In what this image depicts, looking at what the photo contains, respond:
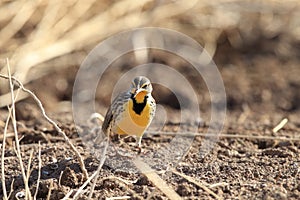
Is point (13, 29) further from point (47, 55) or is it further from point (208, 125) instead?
point (208, 125)

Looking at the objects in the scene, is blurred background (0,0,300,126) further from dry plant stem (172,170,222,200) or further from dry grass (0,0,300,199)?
dry plant stem (172,170,222,200)

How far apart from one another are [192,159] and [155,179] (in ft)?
2.67

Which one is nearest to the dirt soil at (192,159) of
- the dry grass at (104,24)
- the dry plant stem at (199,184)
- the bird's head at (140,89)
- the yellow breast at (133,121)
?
the dry plant stem at (199,184)

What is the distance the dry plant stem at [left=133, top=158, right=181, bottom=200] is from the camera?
14.2 ft

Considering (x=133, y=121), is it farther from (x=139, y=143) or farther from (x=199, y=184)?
(x=199, y=184)

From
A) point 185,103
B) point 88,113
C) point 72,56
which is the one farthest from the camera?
point 72,56

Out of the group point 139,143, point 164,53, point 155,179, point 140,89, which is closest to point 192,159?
point 139,143

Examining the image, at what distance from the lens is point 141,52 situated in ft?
34.4

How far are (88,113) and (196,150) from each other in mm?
2754

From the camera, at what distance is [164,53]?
35.6 feet

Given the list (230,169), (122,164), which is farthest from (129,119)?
(230,169)

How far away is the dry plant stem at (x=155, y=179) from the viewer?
4.34 meters

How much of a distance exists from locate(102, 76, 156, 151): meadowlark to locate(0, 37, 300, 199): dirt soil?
22cm

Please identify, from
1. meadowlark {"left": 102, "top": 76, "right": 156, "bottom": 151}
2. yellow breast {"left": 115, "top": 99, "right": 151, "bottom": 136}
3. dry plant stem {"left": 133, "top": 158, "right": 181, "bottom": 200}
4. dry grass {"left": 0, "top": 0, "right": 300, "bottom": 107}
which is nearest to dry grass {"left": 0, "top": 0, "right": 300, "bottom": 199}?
dry grass {"left": 0, "top": 0, "right": 300, "bottom": 107}
